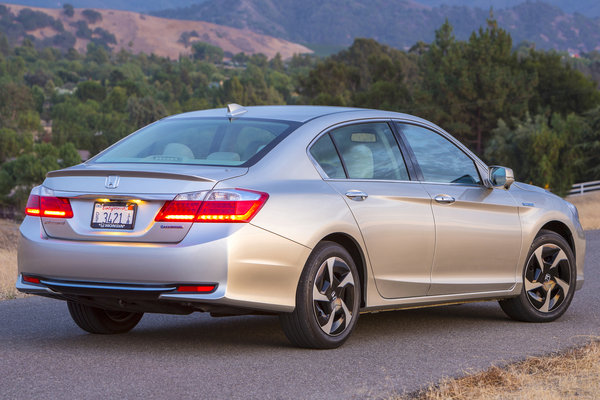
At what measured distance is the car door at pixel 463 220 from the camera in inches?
295

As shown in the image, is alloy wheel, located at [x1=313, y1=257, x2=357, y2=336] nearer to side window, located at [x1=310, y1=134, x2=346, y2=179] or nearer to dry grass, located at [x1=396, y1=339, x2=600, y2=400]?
side window, located at [x1=310, y1=134, x2=346, y2=179]

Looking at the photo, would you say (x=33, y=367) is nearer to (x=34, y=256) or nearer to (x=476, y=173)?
(x=34, y=256)

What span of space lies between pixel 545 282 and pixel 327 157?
253 centimetres

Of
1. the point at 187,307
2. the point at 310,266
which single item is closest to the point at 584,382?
the point at 310,266

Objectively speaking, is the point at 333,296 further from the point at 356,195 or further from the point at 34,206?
the point at 34,206

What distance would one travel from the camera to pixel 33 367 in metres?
5.97

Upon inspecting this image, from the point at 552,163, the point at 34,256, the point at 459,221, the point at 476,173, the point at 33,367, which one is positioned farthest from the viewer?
the point at 552,163

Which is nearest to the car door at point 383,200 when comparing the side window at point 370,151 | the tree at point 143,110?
Result: the side window at point 370,151

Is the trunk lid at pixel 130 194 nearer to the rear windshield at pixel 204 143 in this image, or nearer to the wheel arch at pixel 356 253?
the rear windshield at pixel 204 143

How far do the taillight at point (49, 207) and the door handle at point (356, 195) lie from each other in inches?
69.3

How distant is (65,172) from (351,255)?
6.26ft

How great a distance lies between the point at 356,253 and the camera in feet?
22.5

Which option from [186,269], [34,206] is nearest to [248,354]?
[186,269]

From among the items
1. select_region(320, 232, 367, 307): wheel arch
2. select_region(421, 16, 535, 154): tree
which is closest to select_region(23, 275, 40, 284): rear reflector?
select_region(320, 232, 367, 307): wheel arch
